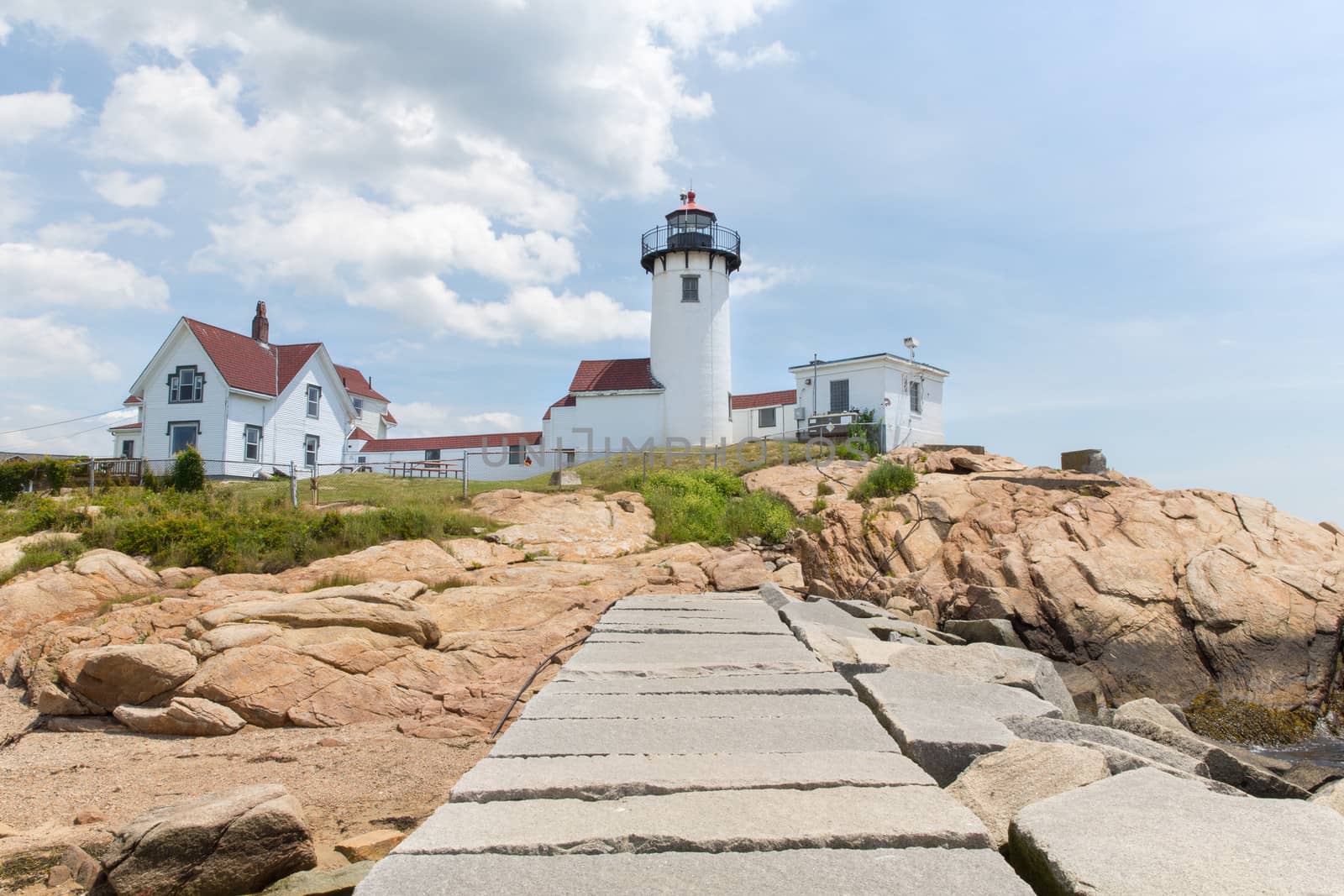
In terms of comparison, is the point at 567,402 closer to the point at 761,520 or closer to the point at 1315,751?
the point at 761,520

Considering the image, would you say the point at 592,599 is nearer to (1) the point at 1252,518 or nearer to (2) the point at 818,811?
(2) the point at 818,811

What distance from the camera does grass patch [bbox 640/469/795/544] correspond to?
16734 mm

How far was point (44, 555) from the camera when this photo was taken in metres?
13.6

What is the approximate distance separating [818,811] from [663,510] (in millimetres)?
15346

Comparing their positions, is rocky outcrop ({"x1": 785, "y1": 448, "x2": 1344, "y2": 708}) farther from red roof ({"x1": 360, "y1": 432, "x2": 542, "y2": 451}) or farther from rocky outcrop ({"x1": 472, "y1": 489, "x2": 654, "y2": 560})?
red roof ({"x1": 360, "y1": 432, "x2": 542, "y2": 451})

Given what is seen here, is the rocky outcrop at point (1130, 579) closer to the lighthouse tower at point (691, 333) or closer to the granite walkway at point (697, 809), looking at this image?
the granite walkway at point (697, 809)

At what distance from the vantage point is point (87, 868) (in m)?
5.14

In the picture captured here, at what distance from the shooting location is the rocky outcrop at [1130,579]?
1038 cm

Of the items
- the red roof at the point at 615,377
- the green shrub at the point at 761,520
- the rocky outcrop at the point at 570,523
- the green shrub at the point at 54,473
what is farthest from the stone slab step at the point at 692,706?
the red roof at the point at 615,377

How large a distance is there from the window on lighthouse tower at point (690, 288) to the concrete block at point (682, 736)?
30.3 metres

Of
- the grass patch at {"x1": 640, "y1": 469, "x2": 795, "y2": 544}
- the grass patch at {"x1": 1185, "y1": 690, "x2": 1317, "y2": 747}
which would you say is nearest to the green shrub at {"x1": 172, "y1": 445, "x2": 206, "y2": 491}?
the grass patch at {"x1": 640, "y1": 469, "x2": 795, "y2": 544}

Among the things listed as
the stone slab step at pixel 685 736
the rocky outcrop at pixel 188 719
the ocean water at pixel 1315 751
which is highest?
the stone slab step at pixel 685 736

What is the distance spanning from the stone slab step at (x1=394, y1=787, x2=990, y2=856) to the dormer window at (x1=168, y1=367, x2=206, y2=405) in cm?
3264

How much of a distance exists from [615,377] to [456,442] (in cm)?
1046
